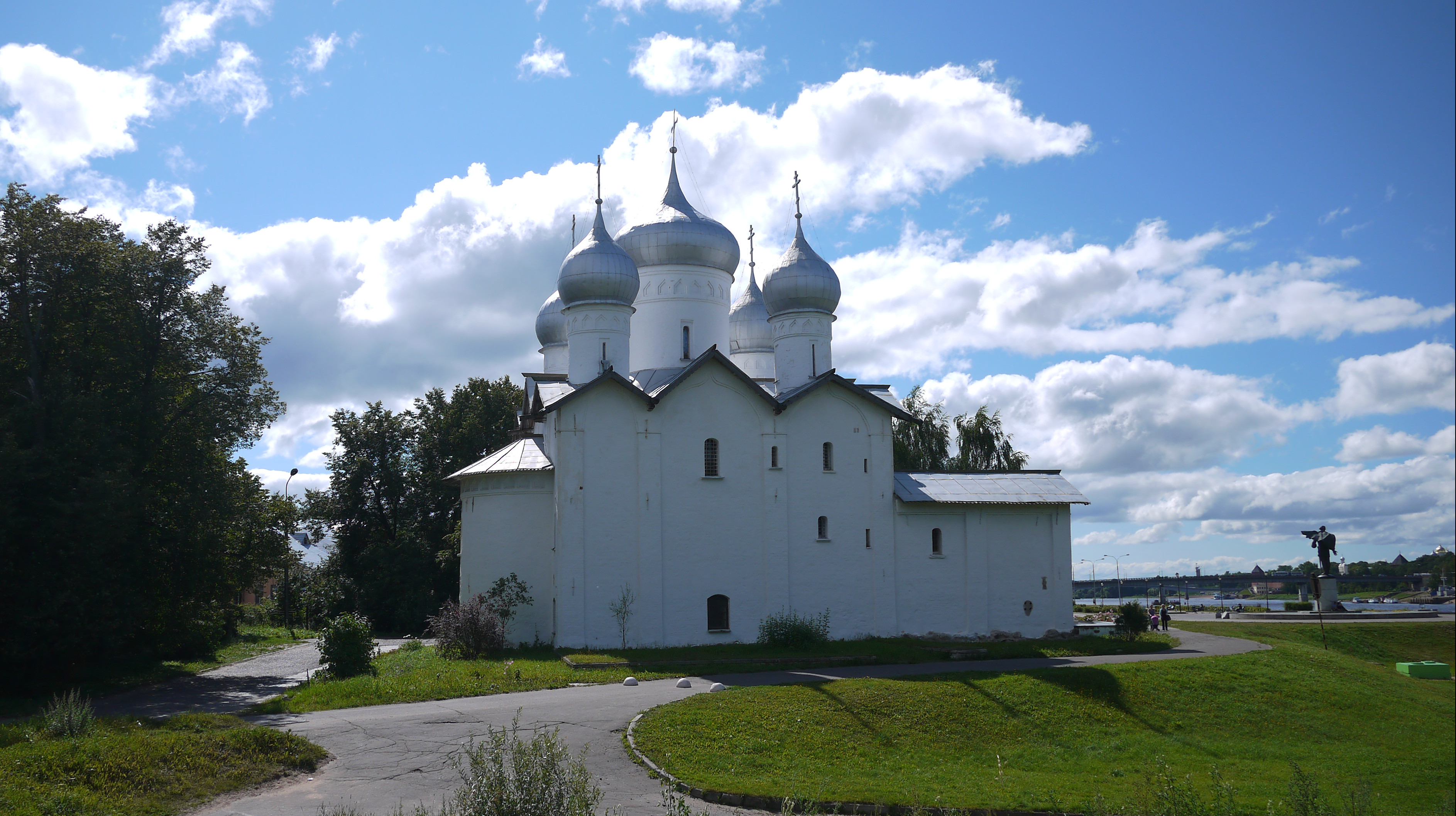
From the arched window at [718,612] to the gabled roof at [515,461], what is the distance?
586 centimetres

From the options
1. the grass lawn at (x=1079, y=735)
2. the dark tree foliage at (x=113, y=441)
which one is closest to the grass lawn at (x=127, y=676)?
the dark tree foliage at (x=113, y=441)

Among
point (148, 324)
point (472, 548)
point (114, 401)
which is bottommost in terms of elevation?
point (472, 548)

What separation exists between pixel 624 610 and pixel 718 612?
9.03 feet

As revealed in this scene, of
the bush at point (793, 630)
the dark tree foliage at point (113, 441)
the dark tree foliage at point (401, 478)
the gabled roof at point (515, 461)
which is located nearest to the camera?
the dark tree foliage at point (113, 441)

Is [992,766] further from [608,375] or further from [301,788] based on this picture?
[608,375]

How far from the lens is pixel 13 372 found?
20.4 meters

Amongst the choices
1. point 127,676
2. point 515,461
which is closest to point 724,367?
point 515,461

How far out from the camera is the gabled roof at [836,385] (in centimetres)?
2723

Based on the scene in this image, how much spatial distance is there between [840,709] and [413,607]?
89.0 feet

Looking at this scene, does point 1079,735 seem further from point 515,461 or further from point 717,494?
point 515,461

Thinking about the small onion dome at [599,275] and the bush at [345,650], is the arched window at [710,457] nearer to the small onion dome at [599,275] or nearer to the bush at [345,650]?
the small onion dome at [599,275]

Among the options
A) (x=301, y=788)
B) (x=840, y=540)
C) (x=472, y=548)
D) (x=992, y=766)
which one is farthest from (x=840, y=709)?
(x=472, y=548)

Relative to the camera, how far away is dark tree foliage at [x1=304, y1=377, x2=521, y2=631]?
4075cm

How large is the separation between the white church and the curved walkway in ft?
18.4
